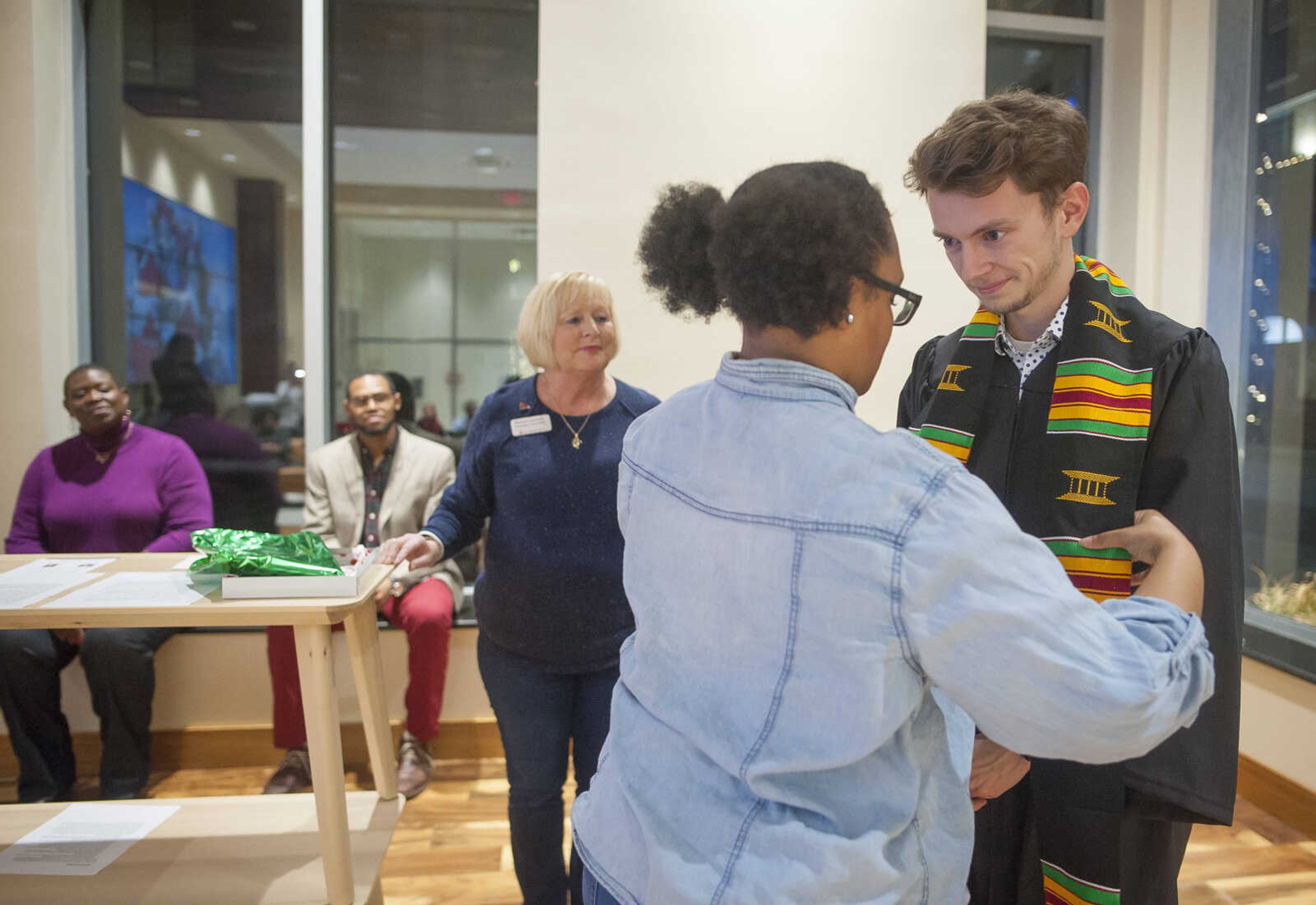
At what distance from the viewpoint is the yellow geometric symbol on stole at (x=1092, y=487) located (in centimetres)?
116

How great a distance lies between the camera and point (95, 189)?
354 cm

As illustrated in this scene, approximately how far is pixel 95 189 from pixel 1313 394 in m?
4.76

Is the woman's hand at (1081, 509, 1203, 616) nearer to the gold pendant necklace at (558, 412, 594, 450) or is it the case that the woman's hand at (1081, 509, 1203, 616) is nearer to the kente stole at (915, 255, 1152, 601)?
the kente stole at (915, 255, 1152, 601)

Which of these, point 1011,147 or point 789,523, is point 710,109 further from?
point 789,523

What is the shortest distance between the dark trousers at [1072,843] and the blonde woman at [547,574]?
90cm

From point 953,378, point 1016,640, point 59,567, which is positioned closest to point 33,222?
point 59,567

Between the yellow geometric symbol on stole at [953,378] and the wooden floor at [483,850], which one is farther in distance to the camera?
the wooden floor at [483,850]

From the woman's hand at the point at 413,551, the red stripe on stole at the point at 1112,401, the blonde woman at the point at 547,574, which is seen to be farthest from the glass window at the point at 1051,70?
the woman's hand at the point at 413,551

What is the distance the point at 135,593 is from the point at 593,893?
1322 mm

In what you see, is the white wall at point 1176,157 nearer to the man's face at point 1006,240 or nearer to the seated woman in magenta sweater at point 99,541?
the man's face at point 1006,240

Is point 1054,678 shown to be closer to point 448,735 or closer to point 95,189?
point 448,735

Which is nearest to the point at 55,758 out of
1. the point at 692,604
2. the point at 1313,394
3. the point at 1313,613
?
the point at 692,604

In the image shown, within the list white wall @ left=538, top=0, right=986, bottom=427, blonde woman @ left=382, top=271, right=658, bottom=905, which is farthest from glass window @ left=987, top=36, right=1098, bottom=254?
blonde woman @ left=382, top=271, right=658, bottom=905

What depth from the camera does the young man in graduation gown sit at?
44.0 inches
